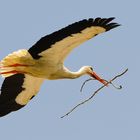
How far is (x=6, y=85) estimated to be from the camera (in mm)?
22656

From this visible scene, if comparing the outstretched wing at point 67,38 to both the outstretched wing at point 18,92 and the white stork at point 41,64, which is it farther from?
the outstretched wing at point 18,92

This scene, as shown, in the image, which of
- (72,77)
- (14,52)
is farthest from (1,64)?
(72,77)

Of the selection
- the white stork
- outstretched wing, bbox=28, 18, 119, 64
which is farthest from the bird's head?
outstretched wing, bbox=28, 18, 119, 64

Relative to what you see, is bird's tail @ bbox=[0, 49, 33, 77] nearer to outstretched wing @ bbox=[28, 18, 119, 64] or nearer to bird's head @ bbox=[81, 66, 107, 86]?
outstretched wing @ bbox=[28, 18, 119, 64]

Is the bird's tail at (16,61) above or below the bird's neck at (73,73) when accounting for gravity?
above

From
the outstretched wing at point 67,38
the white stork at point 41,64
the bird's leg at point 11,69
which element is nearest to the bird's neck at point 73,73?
the white stork at point 41,64

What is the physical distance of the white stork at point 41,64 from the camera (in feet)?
64.2

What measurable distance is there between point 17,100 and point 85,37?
406cm

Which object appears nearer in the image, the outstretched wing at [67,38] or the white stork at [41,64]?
the outstretched wing at [67,38]

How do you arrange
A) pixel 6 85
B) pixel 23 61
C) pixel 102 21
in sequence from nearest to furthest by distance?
pixel 102 21 → pixel 23 61 → pixel 6 85

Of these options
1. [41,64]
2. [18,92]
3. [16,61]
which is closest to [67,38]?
[41,64]

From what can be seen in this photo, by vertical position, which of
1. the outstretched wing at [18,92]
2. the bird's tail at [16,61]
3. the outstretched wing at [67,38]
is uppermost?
the outstretched wing at [18,92]

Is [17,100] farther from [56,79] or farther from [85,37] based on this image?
[85,37]

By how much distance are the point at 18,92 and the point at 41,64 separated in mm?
2545
